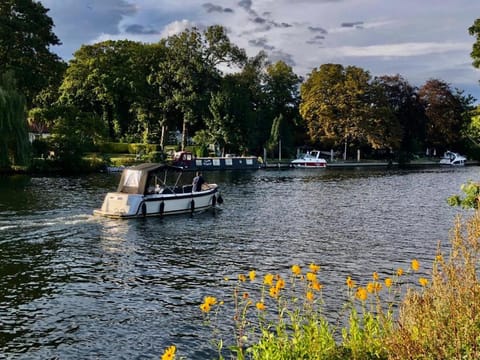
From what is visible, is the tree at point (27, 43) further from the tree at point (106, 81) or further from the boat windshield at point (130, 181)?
the boat windshield at point (130, 181)

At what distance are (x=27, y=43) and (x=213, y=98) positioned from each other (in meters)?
26.9

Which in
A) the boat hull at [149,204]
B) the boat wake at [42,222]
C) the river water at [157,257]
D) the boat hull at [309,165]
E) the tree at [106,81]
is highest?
the tree at [106,81]

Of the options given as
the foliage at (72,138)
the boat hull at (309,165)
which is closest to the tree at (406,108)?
the boat hull at (309,165)

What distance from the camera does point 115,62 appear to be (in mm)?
85500

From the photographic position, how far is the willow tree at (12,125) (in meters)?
44.8

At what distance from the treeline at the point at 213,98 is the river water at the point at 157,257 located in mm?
39920

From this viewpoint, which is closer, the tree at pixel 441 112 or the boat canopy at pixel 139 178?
the boat canopy at pixel 139 178

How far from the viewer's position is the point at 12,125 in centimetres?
4559

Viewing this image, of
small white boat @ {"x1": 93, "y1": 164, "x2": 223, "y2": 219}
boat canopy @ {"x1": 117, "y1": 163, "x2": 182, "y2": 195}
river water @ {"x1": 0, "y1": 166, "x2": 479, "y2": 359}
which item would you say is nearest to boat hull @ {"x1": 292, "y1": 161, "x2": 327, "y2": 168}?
river water @ {"x1": 0, "y1": 166, "x2": 479, "y2": 359}

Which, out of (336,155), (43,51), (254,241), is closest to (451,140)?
(336,155)

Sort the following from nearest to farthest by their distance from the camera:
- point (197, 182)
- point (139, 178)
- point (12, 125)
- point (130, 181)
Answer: point (139, 178) → point (130, 181) → point (197, 182) → point (12, 125)

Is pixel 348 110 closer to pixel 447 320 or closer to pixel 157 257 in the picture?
pixel 157 257

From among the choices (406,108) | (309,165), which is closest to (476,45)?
(309,165)

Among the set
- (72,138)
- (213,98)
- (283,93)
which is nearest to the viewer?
(72,138)
